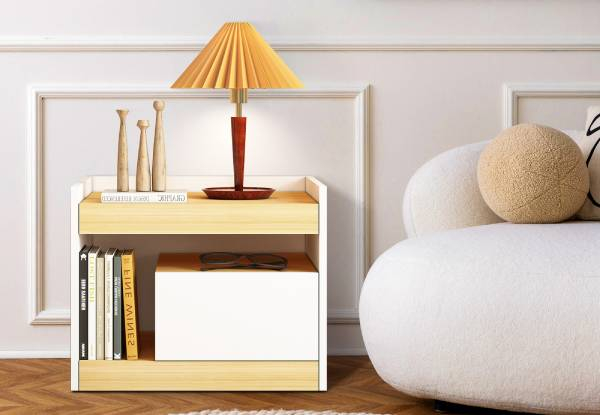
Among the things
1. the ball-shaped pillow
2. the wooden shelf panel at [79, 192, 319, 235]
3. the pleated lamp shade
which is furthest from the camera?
the pleated lamp shade

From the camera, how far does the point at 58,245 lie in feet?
8.82

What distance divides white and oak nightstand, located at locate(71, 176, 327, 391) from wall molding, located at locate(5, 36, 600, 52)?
1.96ft

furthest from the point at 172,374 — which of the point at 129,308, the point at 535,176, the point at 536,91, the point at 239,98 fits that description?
the point at 536,91

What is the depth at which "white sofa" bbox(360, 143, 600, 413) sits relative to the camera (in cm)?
173

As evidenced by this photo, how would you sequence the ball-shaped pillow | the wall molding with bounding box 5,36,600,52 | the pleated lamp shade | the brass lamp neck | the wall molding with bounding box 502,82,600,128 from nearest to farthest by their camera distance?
1. the ball-shaped pillow
2. the pleated lamp shade
3. the brass lamp neck
4. the wall molding with bounding box 5,36,600,52
5. the wall molding with bounding box 502,82,600,128

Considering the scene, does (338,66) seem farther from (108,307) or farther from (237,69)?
(108,307)

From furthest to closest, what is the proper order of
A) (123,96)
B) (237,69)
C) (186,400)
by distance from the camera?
1. (123,96)
2. (237,69)
3. (186,400)

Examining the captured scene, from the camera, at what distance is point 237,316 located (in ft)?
7.31

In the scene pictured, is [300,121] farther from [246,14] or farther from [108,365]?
[108,365]

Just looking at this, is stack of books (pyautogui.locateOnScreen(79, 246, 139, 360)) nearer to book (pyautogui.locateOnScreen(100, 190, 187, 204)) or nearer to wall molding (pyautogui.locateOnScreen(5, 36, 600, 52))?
book (pyautogui.locateOnScreen(100, 190, 187, 204))

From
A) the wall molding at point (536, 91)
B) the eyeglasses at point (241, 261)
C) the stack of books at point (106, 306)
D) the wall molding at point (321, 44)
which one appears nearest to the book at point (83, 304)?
the stack of books at point (106, 306)

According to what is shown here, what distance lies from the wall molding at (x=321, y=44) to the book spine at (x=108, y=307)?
2.45 ft

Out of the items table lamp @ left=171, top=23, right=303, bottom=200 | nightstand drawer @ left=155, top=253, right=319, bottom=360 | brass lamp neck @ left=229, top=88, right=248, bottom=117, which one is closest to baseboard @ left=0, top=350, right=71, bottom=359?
nightstand drawer @ left=155, top=253, right=319, bottom=360

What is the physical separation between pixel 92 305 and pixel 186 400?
0.34 m
